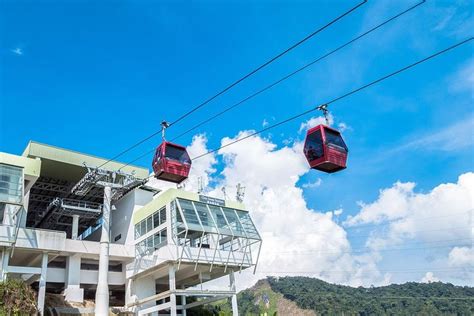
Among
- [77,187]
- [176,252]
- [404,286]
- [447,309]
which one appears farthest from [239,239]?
[404,286]

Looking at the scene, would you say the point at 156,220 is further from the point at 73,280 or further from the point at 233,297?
the point at 233,297

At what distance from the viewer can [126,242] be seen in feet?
113

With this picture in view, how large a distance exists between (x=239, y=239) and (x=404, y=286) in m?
86.1

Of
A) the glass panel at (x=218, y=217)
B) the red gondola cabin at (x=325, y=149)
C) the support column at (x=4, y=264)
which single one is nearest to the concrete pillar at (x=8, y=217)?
the support column at (x=4, y=264)

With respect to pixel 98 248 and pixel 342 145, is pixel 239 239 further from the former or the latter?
pixel 342 145

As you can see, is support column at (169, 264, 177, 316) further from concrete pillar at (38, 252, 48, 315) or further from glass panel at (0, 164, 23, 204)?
glass panel at (0, 164, 23, 204)

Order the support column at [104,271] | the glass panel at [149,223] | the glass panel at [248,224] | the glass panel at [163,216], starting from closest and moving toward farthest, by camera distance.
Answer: the support column at [104,271] < the glass panel at [163,216] < the glass panel at [248,224] < the glass panel at [149,223]

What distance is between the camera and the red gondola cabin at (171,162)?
1891cm

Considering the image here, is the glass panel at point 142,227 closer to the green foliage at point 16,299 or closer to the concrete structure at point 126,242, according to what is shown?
the concrete structure at point 126,242

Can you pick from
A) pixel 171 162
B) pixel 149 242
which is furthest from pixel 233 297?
pixel 171 162

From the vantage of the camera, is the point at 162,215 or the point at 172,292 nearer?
the point at 172,292

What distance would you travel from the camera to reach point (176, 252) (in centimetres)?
2861

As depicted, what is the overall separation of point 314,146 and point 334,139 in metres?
0.74

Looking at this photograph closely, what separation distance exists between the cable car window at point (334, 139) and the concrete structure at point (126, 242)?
49.6ft
